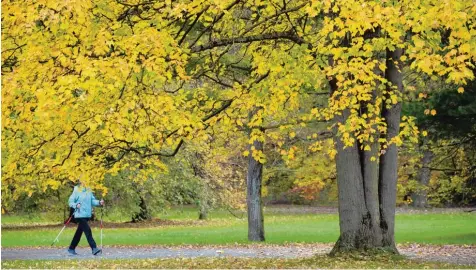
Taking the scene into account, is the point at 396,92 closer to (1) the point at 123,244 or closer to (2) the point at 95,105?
(2) the point at 95,105

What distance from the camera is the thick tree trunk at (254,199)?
24.0 metres

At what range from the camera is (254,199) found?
80.0 ft

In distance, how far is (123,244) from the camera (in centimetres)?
2447

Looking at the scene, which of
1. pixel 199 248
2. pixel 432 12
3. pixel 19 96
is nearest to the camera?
pixel 432 12

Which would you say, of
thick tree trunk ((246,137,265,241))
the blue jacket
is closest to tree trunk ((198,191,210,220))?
thick tree trunk ((246,137,265,241))

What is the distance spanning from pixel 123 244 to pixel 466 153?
10.4 meters

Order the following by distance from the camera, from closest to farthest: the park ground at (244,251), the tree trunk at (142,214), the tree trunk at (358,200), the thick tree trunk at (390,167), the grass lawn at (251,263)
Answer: the grass lawn at (251,263)
the park ground at (244,251)
the tree trunk at (358,200)
the thick tree trunk at (390,167)
the tree trunk at (142,214)

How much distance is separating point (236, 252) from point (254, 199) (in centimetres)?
469

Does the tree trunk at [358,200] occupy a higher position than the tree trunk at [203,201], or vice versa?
the tree trunk at [203,201]

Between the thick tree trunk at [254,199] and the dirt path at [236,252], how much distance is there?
6.32 ft

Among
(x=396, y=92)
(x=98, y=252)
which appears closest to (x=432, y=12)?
(x=396, y=92)

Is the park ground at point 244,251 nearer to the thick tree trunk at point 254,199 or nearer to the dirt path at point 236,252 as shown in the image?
the dirt path at point 236,252

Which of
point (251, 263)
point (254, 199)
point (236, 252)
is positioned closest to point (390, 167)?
point (251, 263)

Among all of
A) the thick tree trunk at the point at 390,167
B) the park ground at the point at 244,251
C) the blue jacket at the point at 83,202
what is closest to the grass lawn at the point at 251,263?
the park ground at the point at 244,251
